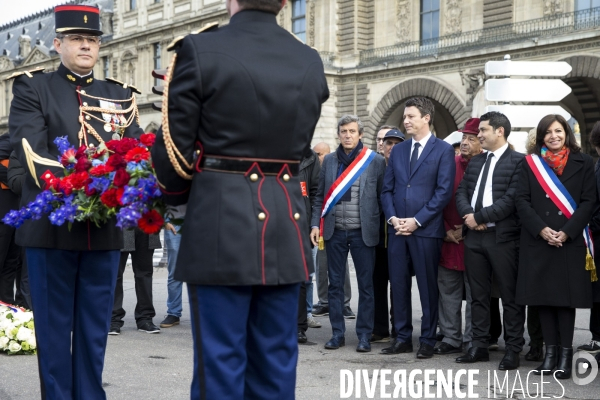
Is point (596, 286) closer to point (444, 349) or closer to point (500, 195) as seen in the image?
point (500, 195)

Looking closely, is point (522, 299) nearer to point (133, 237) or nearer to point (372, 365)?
point (372, 365)

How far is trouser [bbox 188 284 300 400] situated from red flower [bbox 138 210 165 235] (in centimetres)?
37

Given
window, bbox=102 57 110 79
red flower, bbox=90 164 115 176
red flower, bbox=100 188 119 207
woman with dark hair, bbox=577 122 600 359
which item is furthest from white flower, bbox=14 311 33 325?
window, bbox=102 57 110 79

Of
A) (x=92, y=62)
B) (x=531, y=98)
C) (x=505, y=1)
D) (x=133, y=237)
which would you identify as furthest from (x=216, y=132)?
(x=505, y=1)

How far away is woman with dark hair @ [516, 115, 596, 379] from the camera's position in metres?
5.81

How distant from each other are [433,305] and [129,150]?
377cm

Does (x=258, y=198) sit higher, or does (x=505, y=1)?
(x=505, y=1)

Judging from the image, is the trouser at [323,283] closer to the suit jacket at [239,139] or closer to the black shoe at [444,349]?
the black shoe at [444,349]

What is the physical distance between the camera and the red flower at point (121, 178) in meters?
3.36

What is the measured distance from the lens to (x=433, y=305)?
Result: 21.9 feet

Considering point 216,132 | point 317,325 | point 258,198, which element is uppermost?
point 216,132

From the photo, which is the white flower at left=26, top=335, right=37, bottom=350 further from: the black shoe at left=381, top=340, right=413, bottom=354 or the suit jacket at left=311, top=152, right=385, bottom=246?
the black shoe at left=381, top=340, right=413, bottom=354

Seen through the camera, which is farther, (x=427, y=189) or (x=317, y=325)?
(x=317, y=325)

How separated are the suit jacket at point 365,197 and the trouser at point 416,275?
23 cm
